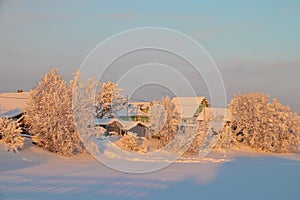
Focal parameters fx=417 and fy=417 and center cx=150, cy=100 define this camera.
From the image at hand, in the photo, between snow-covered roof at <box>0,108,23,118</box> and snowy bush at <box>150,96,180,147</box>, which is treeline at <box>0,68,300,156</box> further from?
snow-covered roof at <box>0,108,23,118</box>

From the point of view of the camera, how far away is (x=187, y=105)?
47.1 metres

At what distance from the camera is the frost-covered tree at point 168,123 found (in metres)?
35.3

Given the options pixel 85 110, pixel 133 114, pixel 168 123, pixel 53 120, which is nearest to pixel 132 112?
pixel 133 114

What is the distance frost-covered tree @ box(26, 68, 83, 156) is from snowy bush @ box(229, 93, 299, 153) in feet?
61.0

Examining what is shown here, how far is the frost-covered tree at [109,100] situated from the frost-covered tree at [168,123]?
1371 centimetres

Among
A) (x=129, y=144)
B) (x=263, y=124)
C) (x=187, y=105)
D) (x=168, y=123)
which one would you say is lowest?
(x=129, y=144)

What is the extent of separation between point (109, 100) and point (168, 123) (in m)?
20.3

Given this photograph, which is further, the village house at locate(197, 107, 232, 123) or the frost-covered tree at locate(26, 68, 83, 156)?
the village house at locate(197, 107, 232, 123)

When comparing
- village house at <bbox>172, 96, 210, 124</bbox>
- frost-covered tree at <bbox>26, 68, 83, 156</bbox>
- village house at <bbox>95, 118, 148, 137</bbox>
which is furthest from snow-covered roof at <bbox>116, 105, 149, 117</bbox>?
frost-covered tree at <bbox>26, 68, 83, 156</bbox>

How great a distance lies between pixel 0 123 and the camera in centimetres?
2653

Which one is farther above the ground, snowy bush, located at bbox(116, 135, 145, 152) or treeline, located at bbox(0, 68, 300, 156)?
treeline, located at bbox(0, 68, 300, 156)

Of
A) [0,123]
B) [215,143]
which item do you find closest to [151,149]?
[215,143]

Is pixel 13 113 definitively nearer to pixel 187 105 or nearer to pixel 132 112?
pixel 187 105

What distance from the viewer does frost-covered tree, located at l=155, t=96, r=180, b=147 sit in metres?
35.3
